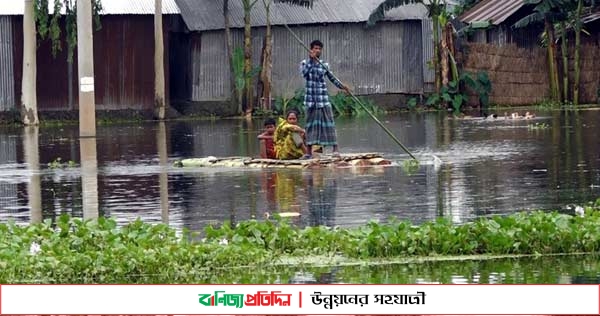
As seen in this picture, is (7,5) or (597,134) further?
(7,5)

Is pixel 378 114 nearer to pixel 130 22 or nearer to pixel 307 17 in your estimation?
pixel 307 17

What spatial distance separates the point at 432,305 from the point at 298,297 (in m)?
0.81

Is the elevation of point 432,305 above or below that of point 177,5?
below

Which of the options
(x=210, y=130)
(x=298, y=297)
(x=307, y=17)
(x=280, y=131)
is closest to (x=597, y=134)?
(x=280, y=131)

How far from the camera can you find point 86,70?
30.0 metres

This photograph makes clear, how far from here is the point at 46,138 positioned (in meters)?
30.5

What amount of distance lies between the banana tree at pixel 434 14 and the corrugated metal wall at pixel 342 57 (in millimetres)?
1198

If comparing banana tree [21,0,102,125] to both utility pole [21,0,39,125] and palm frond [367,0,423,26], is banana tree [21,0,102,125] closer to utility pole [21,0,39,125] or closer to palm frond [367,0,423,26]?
utility pole [21,0,39,125]

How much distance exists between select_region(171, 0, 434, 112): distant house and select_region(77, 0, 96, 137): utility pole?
796cm

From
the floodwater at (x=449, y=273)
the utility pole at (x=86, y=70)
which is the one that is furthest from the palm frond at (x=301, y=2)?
the floodwater at (x=449, y=273)

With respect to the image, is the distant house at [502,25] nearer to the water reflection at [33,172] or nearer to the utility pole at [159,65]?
the utility pole at [159,65]

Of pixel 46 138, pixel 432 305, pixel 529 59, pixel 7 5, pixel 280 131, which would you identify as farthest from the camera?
pixel 529 59

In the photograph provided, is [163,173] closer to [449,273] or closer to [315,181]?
[315,181]

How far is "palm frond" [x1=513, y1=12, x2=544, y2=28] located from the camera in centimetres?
3653
